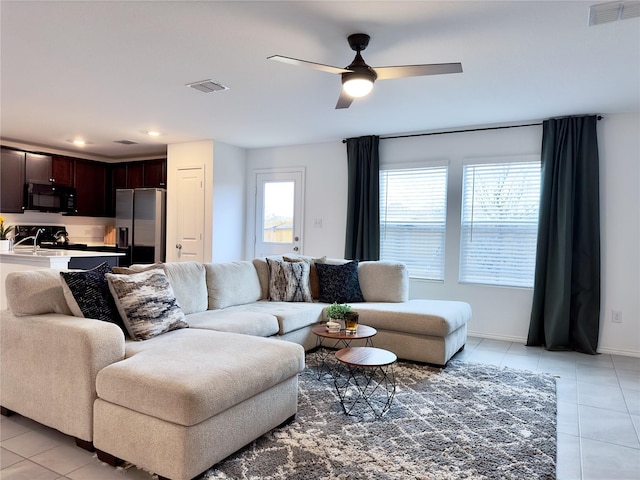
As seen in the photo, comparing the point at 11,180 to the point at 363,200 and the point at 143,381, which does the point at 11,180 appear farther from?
the point at 143,381

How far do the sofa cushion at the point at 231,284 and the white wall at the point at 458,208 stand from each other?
1875 mm

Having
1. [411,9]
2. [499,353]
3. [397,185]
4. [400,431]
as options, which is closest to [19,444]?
[400,431]

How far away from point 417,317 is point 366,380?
0.76 metres

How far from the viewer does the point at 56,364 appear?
223cm

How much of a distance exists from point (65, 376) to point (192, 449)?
0.86m

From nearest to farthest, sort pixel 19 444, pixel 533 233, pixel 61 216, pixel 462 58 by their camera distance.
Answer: pixel 19 444, pixel 462 58, pixel 533 233, pixel 61 216

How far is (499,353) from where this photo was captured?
13.9ft

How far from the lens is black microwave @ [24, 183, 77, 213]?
6.19 m

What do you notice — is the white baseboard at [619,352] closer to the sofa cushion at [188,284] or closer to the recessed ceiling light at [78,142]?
the sofa cushion at [188,284]

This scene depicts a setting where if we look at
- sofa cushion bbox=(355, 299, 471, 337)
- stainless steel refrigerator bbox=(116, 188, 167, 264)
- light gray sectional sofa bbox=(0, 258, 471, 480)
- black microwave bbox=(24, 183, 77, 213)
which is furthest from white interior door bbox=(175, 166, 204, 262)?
light gray sectional sofa bbox=(0, 258, 471, 480)

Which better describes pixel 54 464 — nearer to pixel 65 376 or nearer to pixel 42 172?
pixel 65 376

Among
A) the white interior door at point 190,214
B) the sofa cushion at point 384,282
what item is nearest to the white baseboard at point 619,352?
the sofa cushion at point 384,282

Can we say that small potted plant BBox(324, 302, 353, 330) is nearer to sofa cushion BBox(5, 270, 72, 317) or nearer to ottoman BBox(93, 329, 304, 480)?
ottoman BBox(93, 329, 304, 480)

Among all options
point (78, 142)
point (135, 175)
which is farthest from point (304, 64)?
point (135, 175)
